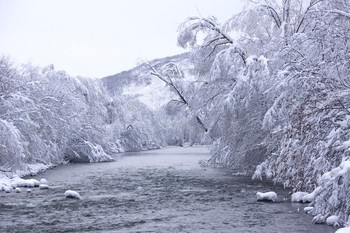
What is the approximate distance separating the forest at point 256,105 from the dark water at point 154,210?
1.21 meters

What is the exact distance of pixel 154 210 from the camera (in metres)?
12.1

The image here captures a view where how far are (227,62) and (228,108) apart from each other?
95.0 inches

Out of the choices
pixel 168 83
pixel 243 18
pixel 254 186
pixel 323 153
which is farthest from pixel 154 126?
pixel 323 153

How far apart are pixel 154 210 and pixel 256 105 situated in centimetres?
937

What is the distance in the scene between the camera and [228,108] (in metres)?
20.1

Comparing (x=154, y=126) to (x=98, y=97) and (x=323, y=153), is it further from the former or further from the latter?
(x=323, y=153)

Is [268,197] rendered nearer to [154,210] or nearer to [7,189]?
[154,210]

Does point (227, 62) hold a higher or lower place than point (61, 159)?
higher

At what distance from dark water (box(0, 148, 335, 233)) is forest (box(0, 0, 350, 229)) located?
1.21 m

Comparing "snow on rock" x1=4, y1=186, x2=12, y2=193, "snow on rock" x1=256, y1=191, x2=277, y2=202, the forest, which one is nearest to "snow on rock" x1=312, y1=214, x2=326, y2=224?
the forest

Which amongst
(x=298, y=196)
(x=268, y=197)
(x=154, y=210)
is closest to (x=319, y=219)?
(x=298, y=196)

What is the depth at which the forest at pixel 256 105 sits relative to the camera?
1075 centimetres

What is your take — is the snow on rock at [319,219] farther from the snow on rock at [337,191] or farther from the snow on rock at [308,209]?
the snow on rock at [308,209]

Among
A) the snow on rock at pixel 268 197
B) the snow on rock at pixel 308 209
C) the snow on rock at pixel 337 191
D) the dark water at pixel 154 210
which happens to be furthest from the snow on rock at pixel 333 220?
the snow on rock at pixel 268 197
